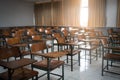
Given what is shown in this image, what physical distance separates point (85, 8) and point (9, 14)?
4484 mm

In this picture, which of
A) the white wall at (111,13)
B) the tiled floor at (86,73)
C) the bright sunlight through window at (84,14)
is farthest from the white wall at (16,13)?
the tiled floor at (86,73)

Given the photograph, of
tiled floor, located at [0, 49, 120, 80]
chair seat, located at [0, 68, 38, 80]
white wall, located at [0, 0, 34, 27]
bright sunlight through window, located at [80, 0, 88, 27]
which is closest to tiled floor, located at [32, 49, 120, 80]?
tiled floor, located at [0, 49, 120, 80]

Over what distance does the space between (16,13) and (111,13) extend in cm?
560

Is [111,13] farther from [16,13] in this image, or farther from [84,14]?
[16,13]

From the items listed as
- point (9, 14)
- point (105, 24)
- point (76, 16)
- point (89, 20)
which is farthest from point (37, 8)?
point (105, 24)

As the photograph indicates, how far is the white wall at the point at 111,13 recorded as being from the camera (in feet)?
24.4

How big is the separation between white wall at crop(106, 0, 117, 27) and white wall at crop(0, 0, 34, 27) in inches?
205

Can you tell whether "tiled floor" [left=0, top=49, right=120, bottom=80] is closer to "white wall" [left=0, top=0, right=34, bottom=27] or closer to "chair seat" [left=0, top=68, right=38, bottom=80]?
"chair seat" [left=0, top=68, right=38, bottom=80]

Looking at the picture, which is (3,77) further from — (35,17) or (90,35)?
(35,17)

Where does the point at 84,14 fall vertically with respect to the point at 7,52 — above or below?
above

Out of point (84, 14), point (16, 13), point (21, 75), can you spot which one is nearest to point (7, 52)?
point (21, 75)

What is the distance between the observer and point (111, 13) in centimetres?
755

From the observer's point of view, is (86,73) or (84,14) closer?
(86,73)

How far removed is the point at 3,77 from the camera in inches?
85.2
